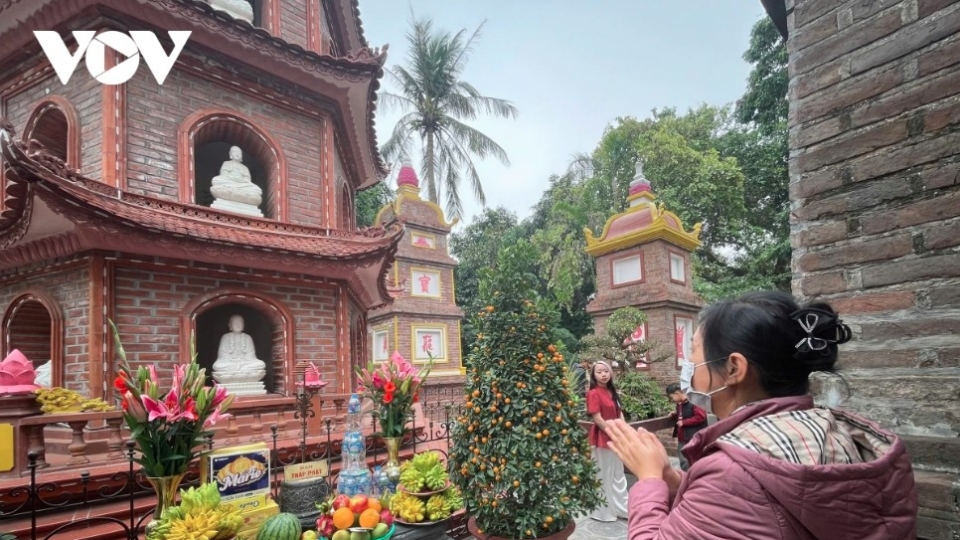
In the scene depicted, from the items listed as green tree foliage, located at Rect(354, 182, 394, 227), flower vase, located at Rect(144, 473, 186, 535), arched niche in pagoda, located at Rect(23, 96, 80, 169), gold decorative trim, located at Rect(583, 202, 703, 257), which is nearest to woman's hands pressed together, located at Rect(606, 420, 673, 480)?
flower vase, located at Rect(144, 473, 186, 535)

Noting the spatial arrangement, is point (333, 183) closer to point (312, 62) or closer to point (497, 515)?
point (312, 62)

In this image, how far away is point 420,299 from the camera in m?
14.1

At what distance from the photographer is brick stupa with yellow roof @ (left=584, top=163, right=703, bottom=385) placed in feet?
33.6

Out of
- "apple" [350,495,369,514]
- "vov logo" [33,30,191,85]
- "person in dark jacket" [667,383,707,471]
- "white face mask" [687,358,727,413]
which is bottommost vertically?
"person in dark jacket" [667,383,707,471]

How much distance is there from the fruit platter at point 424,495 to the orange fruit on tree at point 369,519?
813mm

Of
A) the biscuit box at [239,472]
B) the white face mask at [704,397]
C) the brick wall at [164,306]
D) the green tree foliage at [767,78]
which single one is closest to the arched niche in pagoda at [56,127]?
the brick wall at [164,306]

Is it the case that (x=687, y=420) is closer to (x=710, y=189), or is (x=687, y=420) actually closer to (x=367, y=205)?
(x=710, y=189)

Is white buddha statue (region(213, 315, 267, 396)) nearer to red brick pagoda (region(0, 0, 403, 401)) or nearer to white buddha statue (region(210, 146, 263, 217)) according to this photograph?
red brick pagoda (region(0, 0, 403, 401))

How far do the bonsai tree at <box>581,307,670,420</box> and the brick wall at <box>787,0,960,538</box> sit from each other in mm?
6754

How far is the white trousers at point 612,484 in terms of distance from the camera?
205 inches

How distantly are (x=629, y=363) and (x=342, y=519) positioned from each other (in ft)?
24.0

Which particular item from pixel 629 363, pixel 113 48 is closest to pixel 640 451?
pixel 113 48

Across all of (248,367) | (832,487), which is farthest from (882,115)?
(248,367)

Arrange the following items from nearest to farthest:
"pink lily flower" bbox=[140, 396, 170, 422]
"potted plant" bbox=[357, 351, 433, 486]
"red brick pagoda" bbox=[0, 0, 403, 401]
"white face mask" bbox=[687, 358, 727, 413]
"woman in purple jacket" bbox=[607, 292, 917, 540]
Result: "woman in purple jacket" bbox=[607, 292, 917, 540]
"white face mask" bbox=[687, 358, 727, 413]
"pink lily flower" bbox=[140, 396, 170, 422]
"potted plant" bbox=[357, 351, 433, 486]
"red brick pagoda" bbox=[0, 0, 403, 401]
